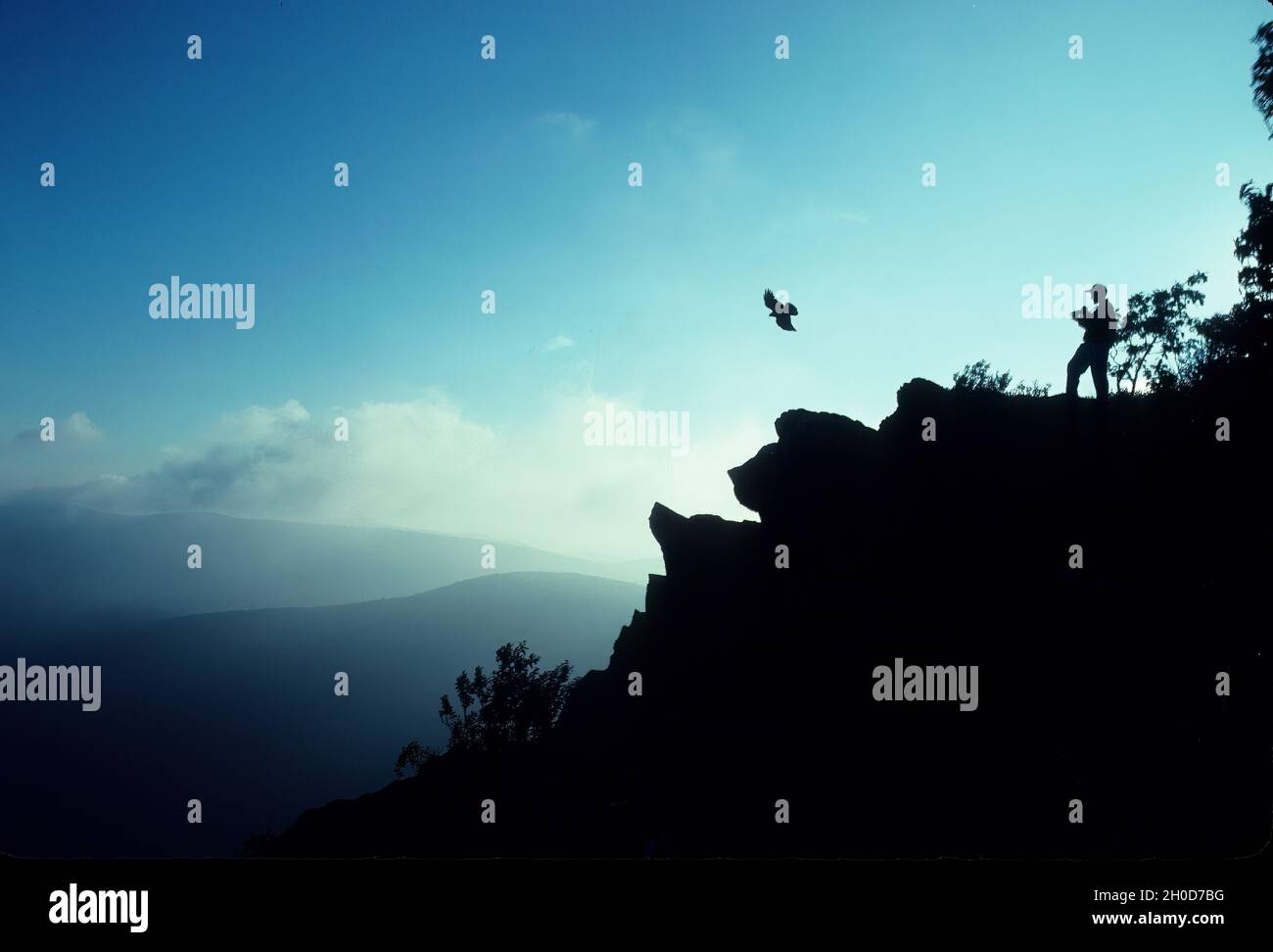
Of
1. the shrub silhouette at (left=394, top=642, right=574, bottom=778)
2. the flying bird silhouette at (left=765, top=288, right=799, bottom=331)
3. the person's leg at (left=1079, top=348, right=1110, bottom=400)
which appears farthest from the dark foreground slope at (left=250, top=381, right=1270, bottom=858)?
the shrub silhouette at (left=394, top=642, right=574, bottom=778)

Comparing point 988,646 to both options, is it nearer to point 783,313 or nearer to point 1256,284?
point 783,313

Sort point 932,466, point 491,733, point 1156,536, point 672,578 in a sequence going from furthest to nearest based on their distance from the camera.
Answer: point 491,733, point 672,578, point 932,466, point 1156,536

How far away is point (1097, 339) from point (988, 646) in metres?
7.44

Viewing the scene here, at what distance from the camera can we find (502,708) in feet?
188

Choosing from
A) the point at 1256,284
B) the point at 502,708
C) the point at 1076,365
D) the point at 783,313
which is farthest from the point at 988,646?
the point at 502,708

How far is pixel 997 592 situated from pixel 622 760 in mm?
18052

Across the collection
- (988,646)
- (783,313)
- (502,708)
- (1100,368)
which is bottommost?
(502,708)

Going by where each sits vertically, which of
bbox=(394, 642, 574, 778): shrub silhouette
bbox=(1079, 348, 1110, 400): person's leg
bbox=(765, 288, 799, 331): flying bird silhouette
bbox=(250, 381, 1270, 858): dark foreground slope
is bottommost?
bbox=(394, 642, 574, 778): shrub silhouette

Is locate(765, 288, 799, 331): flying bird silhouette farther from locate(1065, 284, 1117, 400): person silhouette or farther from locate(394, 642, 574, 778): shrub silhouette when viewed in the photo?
locate(394, 642, 574, 778): shrub silhouette

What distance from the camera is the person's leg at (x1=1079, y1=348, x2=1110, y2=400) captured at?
11695 millimetres

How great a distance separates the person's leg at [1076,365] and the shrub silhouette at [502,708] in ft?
169
